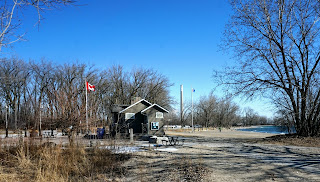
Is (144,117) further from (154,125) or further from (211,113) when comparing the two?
(211,113)

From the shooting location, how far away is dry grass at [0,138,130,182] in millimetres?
7209

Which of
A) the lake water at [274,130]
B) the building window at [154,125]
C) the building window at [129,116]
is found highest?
the building window at [129,116]

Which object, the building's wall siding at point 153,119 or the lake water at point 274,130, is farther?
the building's wall siding at point 153,119

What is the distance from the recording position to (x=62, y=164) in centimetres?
809

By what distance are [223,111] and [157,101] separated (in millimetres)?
50698

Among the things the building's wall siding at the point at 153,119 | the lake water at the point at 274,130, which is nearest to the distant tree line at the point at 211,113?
the lake water at the point at 274,130

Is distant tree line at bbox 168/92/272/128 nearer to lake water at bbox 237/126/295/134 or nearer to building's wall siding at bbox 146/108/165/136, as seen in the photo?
lake water at bbox 237/126/295/134

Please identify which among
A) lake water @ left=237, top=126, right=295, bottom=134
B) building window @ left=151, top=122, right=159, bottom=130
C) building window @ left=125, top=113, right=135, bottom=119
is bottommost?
lake water @ left=237, top=126, right=295, bottom=134

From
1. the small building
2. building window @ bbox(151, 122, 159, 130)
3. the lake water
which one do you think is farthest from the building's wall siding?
the lake water

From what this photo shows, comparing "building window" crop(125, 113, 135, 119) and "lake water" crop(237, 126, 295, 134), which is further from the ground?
"building window" crop(125, 113, 135, 119)

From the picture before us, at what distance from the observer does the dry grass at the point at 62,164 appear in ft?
23.7

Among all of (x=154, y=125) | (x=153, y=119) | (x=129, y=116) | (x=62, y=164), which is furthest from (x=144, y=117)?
(x=62, y=164)

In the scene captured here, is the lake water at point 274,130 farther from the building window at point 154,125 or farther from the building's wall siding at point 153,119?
the building window at point 154,125

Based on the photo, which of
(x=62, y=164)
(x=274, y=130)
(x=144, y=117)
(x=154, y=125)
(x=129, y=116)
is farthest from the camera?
(x=274, y=130)
